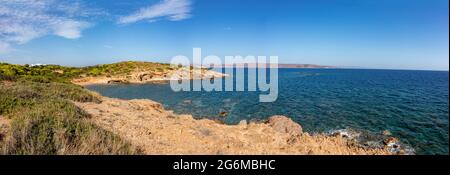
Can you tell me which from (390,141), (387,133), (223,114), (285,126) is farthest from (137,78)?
(390,141)

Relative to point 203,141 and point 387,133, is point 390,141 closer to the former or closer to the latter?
point 387,133

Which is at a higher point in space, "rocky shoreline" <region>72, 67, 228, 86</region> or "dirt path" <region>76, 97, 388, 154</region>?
"rocky shoreline" <region>72, 67, 228, 86</region>

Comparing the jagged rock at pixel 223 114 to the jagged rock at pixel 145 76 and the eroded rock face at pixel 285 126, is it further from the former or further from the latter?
the jagged rock at pixel 145 76

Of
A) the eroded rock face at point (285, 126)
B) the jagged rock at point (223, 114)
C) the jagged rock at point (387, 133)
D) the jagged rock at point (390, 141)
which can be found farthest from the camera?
the jagged rock at point (223, 114)

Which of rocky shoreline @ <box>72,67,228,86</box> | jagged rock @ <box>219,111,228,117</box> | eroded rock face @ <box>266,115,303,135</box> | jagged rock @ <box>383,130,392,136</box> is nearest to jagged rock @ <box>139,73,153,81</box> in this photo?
rocky shoreline @ <box>72,67,228,86</box>

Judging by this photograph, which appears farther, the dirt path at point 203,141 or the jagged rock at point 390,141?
the jagged rock at point 390,141

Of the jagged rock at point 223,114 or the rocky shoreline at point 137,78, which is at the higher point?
the rocky shoreline at point 137,78

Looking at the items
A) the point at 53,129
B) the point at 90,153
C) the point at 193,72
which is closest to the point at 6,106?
the point at 53,129

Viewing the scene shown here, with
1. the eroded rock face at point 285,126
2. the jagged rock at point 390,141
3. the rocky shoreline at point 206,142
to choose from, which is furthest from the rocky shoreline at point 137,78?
the jagged rock at point 390,141

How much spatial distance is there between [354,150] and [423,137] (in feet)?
22.4

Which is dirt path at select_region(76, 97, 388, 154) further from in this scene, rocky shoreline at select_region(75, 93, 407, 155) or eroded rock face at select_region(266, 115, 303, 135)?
eroded rock face at select_region(266, 115, 303, 135)
